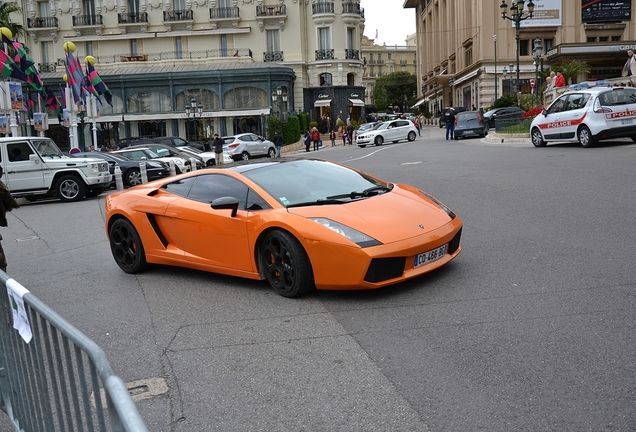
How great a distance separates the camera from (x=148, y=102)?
196 ft

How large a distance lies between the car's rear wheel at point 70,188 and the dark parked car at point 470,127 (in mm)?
24535

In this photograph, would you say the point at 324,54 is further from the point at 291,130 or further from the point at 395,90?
the point at 395,90

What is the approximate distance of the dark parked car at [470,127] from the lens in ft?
127

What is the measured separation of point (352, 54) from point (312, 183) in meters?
64.8

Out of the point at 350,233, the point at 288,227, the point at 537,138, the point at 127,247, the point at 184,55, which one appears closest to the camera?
the point at 350,233

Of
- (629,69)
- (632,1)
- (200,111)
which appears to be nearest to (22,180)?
(629,69)

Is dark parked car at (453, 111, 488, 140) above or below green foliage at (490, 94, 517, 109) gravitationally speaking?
below

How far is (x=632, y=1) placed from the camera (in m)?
64.2

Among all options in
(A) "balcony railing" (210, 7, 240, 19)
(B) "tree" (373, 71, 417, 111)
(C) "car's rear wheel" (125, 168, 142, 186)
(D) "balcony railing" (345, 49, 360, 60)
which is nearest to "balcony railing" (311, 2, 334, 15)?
(D) "balcony railing" (345, 49, 360, 60)

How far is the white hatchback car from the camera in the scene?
43.8 metres

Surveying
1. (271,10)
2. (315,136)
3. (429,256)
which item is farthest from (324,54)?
(429,256)

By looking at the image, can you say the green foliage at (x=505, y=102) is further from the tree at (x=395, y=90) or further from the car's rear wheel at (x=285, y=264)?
the tree at (x=395, y=90)

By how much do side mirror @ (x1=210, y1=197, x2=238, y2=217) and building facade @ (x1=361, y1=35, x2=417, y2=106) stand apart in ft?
501

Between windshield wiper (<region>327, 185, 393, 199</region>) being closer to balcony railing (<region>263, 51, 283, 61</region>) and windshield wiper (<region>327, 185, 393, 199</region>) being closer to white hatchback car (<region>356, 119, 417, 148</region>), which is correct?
white hatchback car (<region>356, 119, 417, 148</region>)
